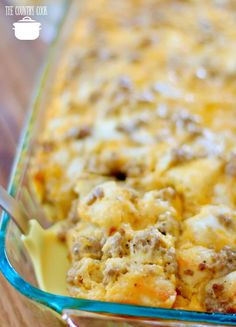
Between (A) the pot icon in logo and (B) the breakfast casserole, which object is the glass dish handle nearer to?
(B) the breakfast casserole

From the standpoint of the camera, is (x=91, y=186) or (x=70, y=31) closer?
(x=91, y=186)

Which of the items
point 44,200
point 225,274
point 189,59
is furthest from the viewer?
point 189,59

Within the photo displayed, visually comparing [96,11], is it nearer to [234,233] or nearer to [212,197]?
[212,197]

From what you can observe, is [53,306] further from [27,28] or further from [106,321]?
[27,28]

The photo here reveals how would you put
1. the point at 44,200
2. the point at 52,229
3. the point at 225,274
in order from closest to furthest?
the point at 225,274 → the point at 52,229 → the point at 44,200

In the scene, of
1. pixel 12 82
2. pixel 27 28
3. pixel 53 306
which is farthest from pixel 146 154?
Answer: pixel 12 82

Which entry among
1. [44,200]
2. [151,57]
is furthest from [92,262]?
[151,57]

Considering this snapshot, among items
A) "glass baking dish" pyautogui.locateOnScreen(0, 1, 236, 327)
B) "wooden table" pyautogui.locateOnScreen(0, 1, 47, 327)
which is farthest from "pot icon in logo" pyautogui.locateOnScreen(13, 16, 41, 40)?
"glass baking dish" pyautogui.locateOnScreen(0, 1, 236, 327)
